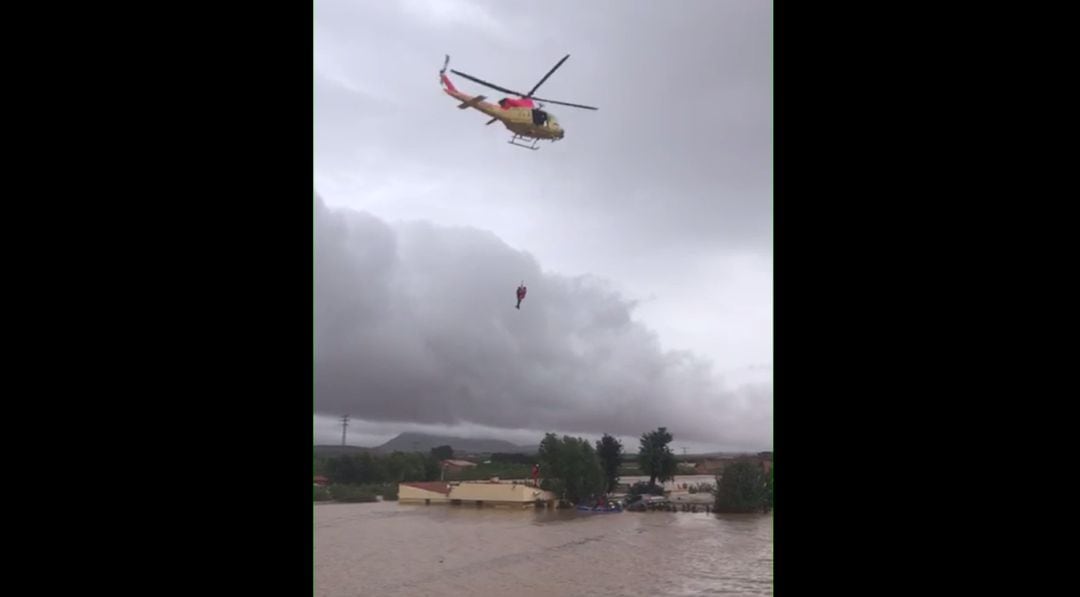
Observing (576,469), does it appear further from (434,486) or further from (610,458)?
(434,486)

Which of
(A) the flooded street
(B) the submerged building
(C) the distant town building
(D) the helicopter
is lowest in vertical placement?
(A) the flooded street

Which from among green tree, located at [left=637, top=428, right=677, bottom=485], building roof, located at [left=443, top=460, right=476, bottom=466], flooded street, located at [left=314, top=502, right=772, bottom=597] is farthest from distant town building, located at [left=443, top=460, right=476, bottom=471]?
green tree, located at [left=637, top=428, right=677, bottom=485]

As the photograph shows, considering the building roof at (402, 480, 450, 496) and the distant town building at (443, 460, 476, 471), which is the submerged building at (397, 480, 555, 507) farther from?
the distant town building at (443, 460, 476, 471)

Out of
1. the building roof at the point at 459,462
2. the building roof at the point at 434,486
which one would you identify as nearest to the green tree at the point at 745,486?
the building roof at the point at 459,462

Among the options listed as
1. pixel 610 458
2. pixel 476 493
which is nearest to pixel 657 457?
pixel 610 458
